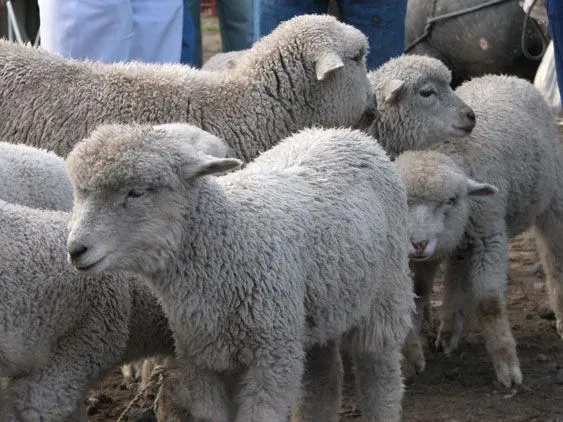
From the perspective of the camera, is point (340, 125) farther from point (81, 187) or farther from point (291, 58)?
point (81, 187)

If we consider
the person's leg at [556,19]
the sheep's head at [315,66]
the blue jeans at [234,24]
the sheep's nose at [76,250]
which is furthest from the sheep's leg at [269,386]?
the blue jeans at [234,24]

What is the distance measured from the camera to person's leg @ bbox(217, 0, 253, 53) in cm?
1002

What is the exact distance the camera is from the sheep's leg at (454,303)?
6.90 m

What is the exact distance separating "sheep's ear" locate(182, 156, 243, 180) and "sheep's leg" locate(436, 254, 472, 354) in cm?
253

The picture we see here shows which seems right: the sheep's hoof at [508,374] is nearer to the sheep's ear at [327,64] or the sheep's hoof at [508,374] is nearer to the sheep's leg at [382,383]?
the sheep's leg at [382,383]

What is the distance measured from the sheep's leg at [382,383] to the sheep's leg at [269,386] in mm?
665

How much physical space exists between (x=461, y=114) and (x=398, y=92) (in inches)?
14.5

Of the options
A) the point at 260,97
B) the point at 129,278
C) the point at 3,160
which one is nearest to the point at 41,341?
the point at 129,278

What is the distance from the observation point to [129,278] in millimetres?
5215

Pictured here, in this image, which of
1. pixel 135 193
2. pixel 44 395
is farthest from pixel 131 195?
pixel 44 395

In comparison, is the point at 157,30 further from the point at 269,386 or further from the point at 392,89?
the point at 269,386

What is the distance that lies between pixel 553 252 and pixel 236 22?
3552 mm

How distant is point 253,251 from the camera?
189 inches

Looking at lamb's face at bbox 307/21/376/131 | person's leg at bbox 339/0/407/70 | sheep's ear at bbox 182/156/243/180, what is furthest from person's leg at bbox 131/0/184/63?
sheep's ear at bbox 182/156/243/180
